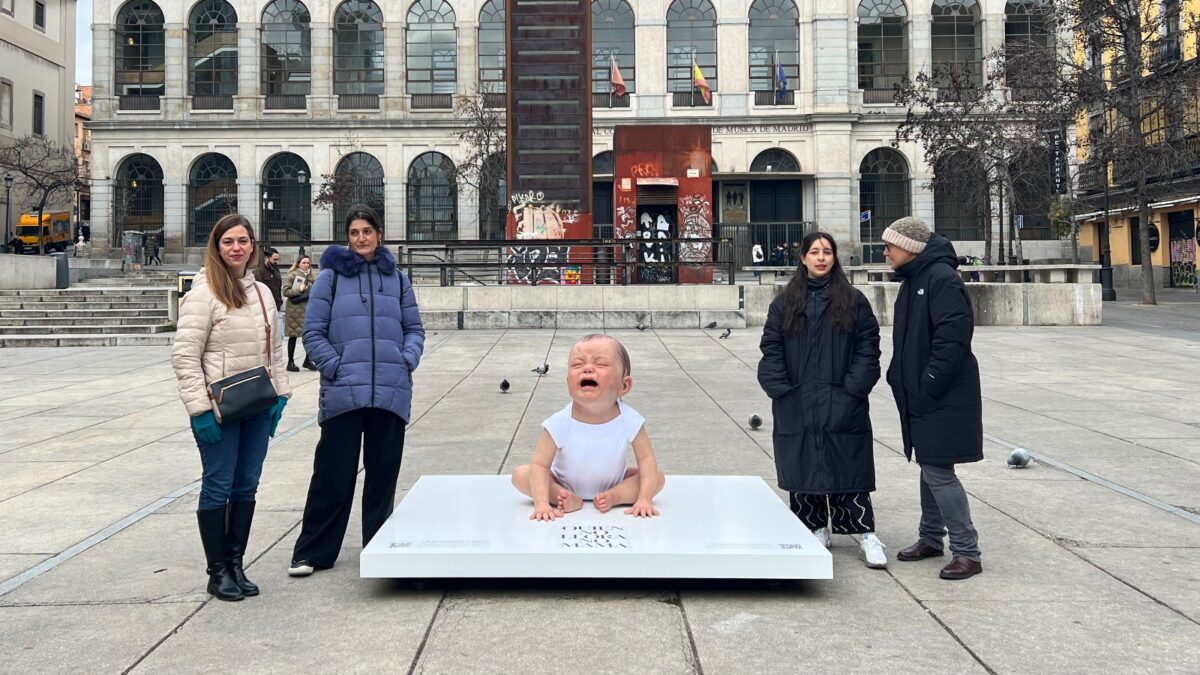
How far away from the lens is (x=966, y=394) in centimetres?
486

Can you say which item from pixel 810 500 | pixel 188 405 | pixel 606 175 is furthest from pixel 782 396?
pixel 606 175

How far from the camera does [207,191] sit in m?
50.2

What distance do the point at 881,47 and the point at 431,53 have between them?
75.9 feet

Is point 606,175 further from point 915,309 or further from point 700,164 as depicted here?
point 915,309

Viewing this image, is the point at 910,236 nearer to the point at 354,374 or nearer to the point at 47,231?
the point at 354,374

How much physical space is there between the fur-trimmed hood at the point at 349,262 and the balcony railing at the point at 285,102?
4856 cm

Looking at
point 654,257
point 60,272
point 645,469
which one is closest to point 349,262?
point 645,469

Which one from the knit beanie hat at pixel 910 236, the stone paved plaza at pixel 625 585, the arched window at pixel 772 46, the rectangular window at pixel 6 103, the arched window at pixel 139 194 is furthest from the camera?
the rectangular window at pixel 6 103

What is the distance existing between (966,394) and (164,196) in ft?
170

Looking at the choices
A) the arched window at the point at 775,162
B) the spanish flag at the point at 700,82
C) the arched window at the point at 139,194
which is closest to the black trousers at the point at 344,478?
the spanish flag at the point at 700,82

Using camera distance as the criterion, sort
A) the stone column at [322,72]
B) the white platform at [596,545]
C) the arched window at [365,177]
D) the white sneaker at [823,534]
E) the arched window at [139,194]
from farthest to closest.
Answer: the arched window at [139,194]
the stone column at [322,72]
the arched window at [365,177]
the white sneaker at [823,534]
the white platform at [596,545]

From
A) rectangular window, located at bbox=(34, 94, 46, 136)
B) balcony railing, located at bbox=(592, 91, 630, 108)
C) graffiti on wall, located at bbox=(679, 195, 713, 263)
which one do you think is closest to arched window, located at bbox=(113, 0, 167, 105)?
rectangular window, located at bbox=(34, 94, 46, 136)

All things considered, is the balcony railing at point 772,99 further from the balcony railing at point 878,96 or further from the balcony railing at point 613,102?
the balcony railing at point 613,102

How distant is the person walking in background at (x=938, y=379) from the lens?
4.78 meters
